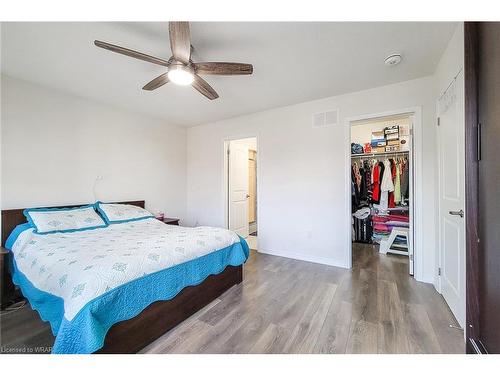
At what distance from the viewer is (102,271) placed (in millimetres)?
1353

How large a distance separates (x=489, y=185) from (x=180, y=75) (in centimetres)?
213

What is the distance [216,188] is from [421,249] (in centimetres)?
329

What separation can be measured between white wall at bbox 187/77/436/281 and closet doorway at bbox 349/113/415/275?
0.70 metres

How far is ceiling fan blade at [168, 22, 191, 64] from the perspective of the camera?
1.40 metres

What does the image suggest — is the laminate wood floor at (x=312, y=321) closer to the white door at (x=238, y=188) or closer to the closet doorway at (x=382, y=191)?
the closet doorway at (x=382, y=191)

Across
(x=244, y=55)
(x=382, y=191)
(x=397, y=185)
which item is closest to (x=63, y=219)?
(x=244, y=55)

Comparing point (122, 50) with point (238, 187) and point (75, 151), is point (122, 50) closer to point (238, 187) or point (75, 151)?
point (75, 151)

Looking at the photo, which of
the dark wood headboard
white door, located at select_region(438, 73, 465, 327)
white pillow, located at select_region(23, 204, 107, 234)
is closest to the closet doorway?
white door, located at select_region(438, 73, 465, 327)

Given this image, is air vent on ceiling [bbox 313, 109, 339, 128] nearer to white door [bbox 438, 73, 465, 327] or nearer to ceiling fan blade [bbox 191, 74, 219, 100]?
white door [bbox 438, 73, 465, 327]

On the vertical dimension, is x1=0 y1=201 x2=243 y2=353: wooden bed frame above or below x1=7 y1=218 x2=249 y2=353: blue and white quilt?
below

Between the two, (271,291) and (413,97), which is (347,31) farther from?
(271,291)

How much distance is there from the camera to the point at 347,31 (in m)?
1.76
